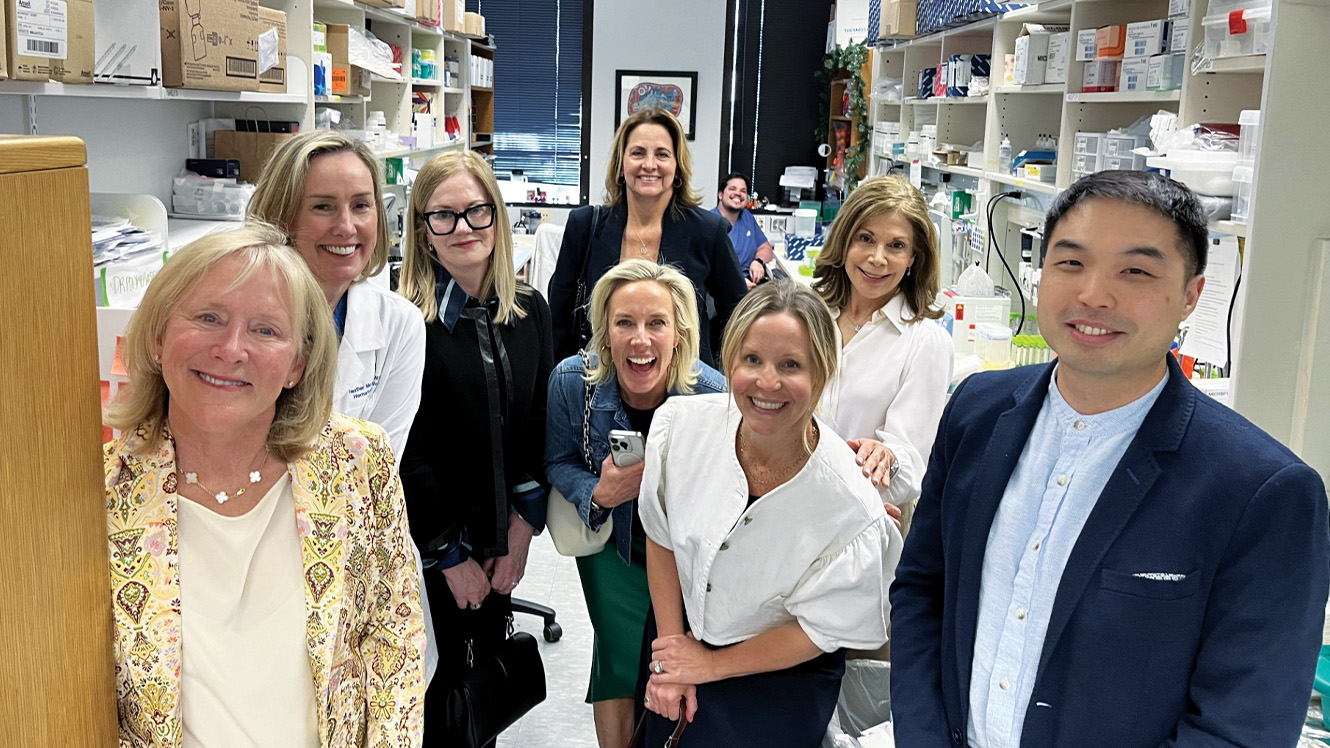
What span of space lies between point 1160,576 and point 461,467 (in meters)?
1.44

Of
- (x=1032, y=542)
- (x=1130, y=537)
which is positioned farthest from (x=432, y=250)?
(x=1130, y=537)

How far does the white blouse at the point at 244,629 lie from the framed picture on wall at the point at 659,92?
334 inches

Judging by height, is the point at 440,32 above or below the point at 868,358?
above

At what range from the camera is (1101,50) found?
3549 mm

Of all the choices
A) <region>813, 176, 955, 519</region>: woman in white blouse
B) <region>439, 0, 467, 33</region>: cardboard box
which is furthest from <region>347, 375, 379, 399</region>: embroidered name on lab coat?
<region>439, 0, 467, 33</region>: cardboard box

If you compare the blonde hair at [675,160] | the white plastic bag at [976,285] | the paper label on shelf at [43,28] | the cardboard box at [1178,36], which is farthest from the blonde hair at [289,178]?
the white plastic bag at [976,285]

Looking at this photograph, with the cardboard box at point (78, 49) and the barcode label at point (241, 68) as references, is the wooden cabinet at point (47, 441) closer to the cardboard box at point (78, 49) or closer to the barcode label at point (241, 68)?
the cardboard box at point (78, 49)

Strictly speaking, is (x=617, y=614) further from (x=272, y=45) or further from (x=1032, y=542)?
(x=272, y=45)

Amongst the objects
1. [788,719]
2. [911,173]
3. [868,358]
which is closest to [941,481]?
[788,719]

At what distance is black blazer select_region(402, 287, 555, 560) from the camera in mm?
2191

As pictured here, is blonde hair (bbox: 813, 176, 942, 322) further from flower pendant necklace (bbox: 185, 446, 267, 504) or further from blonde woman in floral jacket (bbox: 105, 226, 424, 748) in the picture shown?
flower pendant necklace (bbox: 185, 446, 267, 504)

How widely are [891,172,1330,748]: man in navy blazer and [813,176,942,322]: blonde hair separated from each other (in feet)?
3.62

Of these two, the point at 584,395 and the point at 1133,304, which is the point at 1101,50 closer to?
the point at 584,395

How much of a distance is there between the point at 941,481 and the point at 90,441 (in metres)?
1.07
